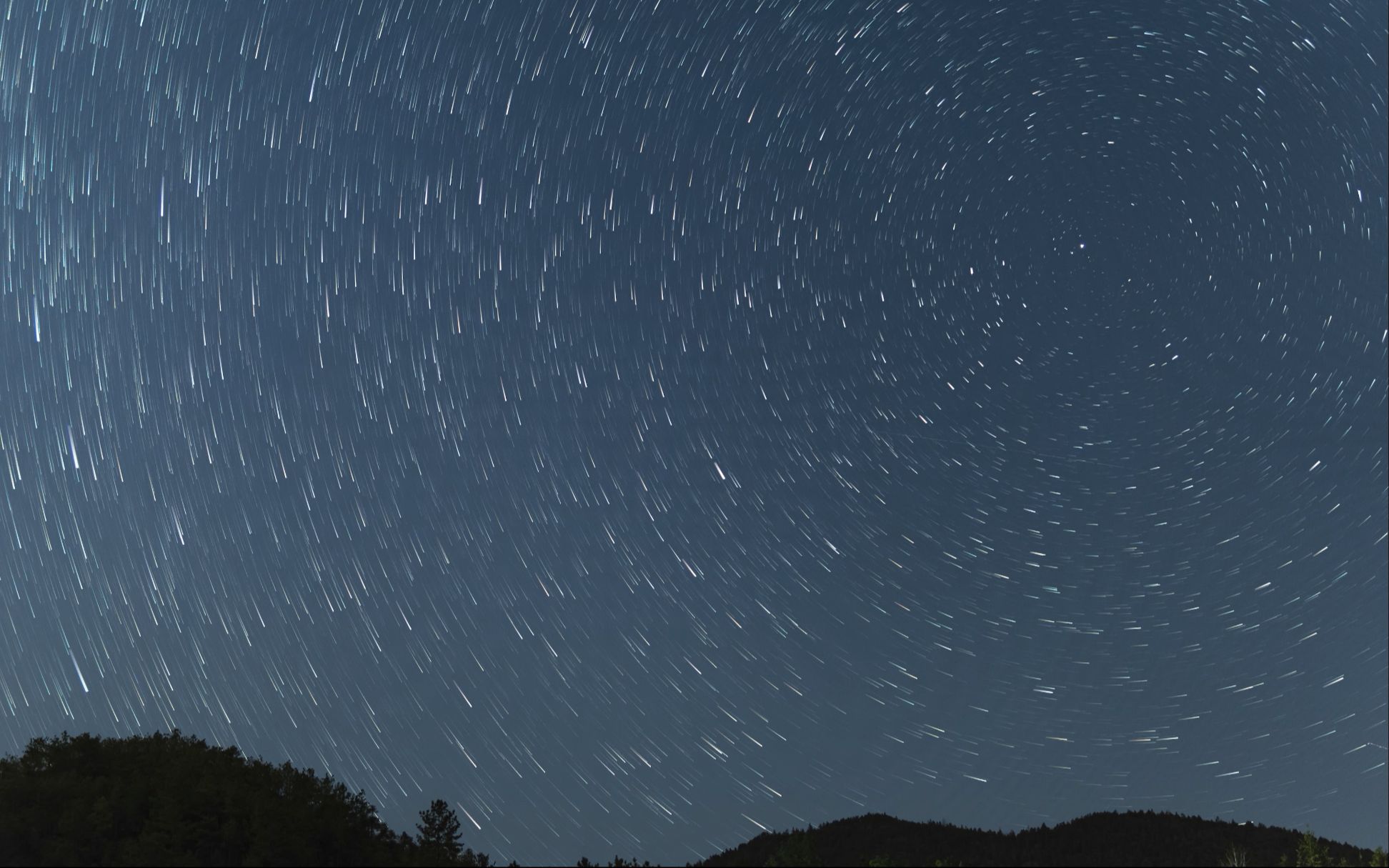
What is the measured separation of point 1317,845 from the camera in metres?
30.6

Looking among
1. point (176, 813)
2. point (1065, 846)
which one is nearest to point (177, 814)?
point (176, 813)

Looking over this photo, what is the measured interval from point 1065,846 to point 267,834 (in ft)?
82.3

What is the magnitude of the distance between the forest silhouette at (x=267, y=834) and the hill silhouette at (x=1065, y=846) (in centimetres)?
9

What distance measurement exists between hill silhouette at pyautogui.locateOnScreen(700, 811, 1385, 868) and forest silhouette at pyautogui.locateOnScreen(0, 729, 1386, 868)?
0.09 metres

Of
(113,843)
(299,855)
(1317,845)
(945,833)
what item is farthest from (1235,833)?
(113,843)

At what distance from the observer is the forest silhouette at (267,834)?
23.3m

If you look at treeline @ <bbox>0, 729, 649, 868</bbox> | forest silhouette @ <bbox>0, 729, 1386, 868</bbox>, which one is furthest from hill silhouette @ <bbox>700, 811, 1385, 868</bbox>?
treeline @ <bbox>0, 729, 649, 868</bbox>

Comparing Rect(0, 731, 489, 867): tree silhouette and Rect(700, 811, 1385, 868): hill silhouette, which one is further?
Rect(700, 811, 1385, 868): hill silhouette

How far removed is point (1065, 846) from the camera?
34.6m

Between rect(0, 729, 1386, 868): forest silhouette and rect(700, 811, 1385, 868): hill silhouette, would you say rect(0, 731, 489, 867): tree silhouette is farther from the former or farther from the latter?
rect(700, 811, 1385, 868): hill silhouette

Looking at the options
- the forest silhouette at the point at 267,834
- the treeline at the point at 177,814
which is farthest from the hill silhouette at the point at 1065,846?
the treeline at the point at 177,814

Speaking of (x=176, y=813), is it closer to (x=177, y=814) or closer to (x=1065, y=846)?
(x=177, y=814)

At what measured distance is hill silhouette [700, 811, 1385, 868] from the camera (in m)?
29.7

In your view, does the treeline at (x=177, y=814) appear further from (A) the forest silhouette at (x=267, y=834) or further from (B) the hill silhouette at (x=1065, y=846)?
(B) the hill silhouette at (x=1065, y=846)
